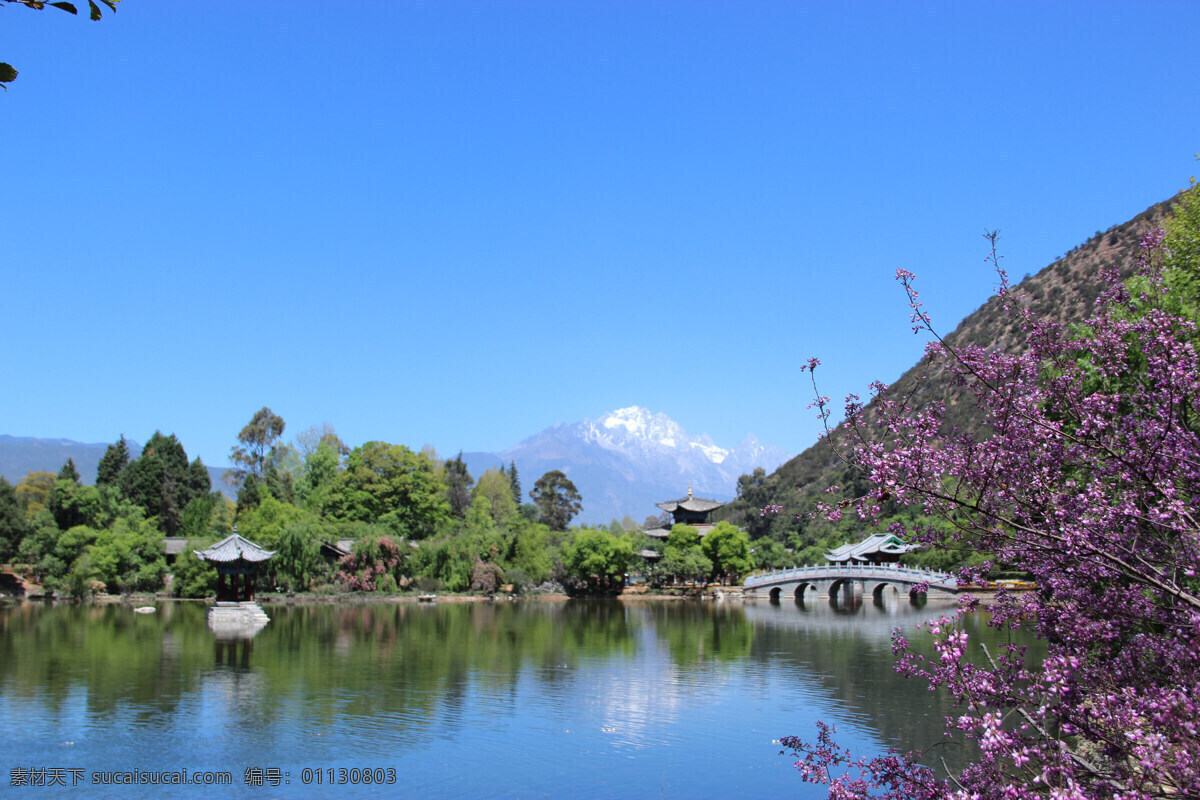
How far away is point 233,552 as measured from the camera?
3678cm

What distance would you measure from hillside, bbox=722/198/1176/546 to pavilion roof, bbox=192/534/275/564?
34199mm

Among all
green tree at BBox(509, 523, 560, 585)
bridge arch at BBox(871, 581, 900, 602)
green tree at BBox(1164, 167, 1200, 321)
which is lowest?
bridge arch at BBox(871, 581, 900, 602)

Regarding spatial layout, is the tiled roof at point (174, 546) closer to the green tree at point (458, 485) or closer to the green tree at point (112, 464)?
the green tree at point (112, 464)

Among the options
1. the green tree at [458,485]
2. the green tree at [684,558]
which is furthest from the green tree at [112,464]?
the green tree at [684,558]

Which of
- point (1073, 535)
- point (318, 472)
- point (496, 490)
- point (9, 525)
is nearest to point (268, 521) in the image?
point (318, 472)

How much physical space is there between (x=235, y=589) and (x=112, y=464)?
32.6 meters

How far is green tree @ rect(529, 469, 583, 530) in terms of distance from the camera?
84.0m

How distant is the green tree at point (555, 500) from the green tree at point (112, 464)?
3456 centimetres

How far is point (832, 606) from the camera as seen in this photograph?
48.6m

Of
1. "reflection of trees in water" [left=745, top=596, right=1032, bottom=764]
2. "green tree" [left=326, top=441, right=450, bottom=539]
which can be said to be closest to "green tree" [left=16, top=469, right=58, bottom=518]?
"green tree" [left=326, top=441, right=450, bottom=539]

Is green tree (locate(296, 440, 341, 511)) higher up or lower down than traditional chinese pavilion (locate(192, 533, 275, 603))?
higher up

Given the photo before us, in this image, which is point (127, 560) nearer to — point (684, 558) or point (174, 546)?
point (174, 546)

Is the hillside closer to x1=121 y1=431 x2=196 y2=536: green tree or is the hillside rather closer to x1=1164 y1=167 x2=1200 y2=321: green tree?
x1=121 y1=431 x2=196 y2=536: green tree

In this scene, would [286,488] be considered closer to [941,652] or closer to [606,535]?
[606,535]
